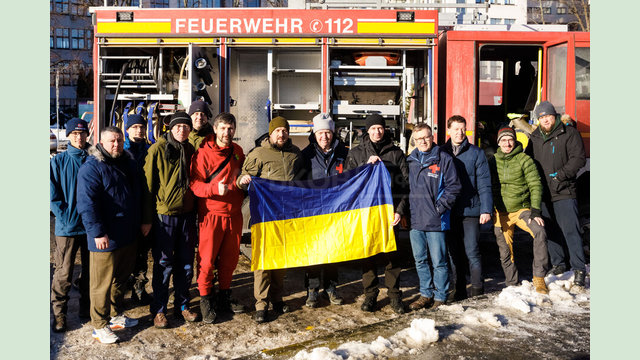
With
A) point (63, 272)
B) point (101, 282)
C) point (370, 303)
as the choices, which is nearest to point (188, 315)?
point (101, 282)

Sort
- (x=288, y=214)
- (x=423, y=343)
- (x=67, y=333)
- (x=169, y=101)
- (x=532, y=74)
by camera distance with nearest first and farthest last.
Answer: (x=423, y=343), (x=67, y=333), (x=288, y=214), (x=169, y=101), (x=532, y=74)

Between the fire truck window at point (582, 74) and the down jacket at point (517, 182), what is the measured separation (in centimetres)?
203

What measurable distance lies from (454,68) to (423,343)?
162 inches

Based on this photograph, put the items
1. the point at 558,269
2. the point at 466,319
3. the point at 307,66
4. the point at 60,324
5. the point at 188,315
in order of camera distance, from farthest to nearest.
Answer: the point at 307,66 < the point at 558,269 < the point at 188,315 < the point at 60,324 < the point at 466,319

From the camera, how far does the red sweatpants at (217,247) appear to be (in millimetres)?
4727

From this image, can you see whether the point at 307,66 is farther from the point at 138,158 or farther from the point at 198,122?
the point at 138,158

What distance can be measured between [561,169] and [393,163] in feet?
5.93

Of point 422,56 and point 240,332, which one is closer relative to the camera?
point 240,332

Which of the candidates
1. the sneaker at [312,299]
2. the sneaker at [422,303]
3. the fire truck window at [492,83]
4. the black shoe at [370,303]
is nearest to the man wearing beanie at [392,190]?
the black shoe at [370,303]

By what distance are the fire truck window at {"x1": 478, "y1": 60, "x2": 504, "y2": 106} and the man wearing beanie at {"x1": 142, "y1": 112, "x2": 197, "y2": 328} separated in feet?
20.9

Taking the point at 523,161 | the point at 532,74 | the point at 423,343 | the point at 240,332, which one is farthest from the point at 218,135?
→ the point at 532,74

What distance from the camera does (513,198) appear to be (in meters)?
5.23

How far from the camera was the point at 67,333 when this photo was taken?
14.8ft

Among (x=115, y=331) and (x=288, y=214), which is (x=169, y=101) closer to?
(x=288, y=214)
